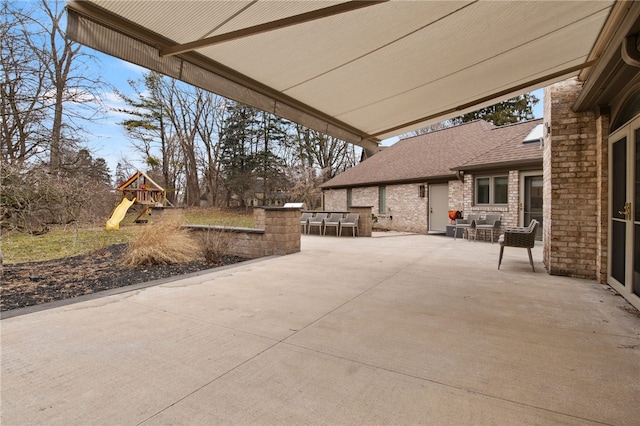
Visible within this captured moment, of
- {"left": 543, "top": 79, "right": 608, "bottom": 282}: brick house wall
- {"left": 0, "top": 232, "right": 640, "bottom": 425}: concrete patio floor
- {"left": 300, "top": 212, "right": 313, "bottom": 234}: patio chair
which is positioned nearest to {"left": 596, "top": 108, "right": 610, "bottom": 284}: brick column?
{"left": 543, "top": 79, "right": 608, "bottom": 282}: brick house wall

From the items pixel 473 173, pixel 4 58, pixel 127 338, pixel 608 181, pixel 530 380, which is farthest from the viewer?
pixel 473 173

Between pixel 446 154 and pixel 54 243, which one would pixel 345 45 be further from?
pixel 446 154

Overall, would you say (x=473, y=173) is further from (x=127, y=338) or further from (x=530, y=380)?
(x=127, y=338)

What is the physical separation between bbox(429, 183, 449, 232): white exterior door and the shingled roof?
61 cm

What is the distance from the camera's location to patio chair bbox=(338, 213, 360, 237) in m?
11.8

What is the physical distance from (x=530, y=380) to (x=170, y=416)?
2280 millimetres

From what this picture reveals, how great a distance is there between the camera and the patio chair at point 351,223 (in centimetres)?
1179

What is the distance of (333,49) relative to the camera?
3012 mm

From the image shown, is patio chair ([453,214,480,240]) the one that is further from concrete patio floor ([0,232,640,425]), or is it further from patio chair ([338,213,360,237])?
concrete patio floor ([0,232,640,425])

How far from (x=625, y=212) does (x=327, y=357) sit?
423 cm

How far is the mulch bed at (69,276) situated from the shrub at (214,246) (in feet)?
0.48

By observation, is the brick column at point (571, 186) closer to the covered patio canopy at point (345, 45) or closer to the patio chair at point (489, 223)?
the covered patio canopy at point (345, 45)

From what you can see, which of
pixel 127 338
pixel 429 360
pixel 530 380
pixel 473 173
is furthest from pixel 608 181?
pixel 473 173

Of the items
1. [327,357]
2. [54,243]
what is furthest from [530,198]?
[54,243]
